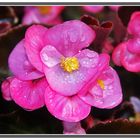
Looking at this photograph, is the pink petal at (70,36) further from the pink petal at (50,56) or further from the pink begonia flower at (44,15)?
the pink begonia flower at (44,15)

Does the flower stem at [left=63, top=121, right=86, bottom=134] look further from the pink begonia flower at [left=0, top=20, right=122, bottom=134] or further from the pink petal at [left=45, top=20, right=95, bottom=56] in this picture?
the pink petal at [left=45, top=20, right=95, bottom=56]

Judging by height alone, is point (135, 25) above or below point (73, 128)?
above

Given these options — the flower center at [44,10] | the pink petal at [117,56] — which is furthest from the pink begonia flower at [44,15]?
the pink petal at [117,56]

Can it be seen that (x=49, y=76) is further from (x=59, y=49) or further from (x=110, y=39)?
(x=110, y=39)

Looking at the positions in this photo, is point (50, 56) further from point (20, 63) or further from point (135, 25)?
point (135, 25)

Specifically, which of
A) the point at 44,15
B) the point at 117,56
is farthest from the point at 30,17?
the point at 117,56

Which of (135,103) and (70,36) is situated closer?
(70,36)
